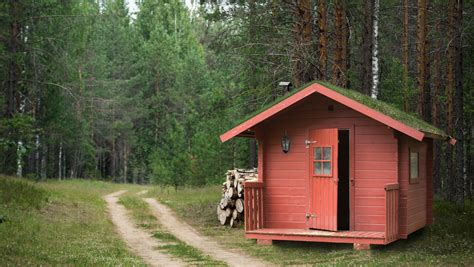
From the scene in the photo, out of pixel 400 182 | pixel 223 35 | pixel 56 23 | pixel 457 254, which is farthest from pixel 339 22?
pixel 56 23

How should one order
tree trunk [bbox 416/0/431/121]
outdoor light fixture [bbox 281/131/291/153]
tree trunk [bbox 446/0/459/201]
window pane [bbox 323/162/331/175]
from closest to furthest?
1. window pane [bbox 323/162/331/175]
2. outdoor light fixture [bbox 281/131/291/153]
3. tree trunk [bbox 446/0/459/201]
4. tree trunk [bbox 416/0/431/121]

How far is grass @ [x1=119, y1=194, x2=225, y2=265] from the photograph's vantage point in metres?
12.4

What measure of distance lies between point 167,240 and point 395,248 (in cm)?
553

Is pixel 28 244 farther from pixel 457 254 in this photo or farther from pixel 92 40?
pixel 92 40

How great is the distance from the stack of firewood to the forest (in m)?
2.35

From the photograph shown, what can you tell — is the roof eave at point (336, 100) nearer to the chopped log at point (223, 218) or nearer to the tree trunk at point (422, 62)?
the chopped log at point (223, 218)

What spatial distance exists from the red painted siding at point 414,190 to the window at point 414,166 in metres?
0.10

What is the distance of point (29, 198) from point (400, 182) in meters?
11.2

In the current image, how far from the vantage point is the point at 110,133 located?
171 feet

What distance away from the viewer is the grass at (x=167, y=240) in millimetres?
12430

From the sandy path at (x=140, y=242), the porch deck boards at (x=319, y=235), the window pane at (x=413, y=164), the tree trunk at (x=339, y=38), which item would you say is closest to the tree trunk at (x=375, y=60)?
the tree trunk at (x=339, y=38)

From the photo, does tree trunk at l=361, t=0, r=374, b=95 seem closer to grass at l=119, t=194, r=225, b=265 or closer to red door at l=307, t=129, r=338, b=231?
red door at l=307, t=129, r=338, b=231

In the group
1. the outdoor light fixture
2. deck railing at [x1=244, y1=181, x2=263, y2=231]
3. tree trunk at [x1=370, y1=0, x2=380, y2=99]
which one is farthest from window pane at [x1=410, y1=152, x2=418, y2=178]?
tree trunk at [x1=370, y1=0, x2=380, y2=99]

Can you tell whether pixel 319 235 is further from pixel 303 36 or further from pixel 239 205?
pixel 303 36
